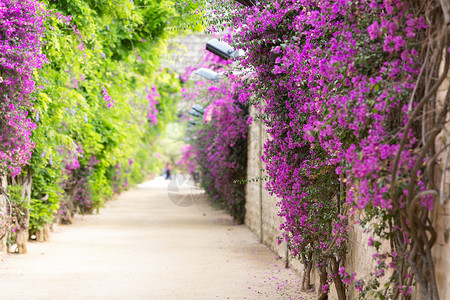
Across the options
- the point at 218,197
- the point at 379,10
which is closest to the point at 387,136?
the point at 379,10

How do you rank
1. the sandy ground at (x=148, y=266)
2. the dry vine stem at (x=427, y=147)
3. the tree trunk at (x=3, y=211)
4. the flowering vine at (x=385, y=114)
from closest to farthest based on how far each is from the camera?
the dry vine stem at (x=427, y=147) → the flowering vine at (x=385, y=114) → the sandy ground at (x=148, y=266) → the tree trunk at (x=3, y=211)

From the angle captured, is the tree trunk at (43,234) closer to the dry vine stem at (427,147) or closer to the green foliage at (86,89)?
the green foliage at (86,89)

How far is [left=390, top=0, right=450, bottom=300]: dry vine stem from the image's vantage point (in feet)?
11.0

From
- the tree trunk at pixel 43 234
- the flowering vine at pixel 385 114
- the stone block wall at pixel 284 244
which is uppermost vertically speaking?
the flowering vine at pixel 385 114

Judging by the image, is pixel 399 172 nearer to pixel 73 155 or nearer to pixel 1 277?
pixel 1 277

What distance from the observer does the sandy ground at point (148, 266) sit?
720 centimetres

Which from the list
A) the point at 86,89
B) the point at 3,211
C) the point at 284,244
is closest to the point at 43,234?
the point at 86,89

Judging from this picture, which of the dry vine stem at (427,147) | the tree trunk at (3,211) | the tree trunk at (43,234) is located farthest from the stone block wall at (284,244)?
the tree trunk at (43,234)

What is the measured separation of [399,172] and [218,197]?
14.7 m

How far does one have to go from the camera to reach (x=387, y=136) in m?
3.71

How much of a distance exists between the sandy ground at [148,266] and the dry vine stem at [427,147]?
3509mm

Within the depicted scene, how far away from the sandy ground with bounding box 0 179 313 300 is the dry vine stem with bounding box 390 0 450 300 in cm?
351

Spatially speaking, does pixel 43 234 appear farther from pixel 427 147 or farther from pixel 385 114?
pixel 427 147

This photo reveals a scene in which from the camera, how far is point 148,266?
9.16 meters
